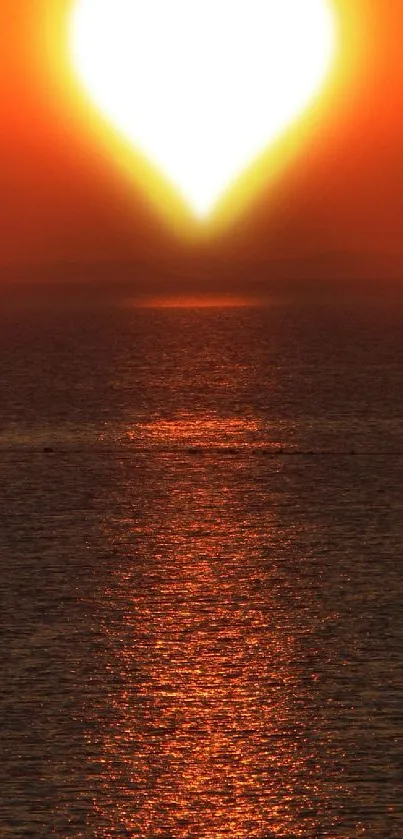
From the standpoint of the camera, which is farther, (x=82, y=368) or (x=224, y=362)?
(x=224, y=362)

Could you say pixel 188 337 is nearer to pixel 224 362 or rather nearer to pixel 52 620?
pixel 224 362

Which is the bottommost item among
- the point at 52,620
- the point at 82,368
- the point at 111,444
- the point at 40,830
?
the point at 40,830

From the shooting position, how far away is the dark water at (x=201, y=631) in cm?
934

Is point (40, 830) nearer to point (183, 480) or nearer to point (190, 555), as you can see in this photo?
point (190, 555)

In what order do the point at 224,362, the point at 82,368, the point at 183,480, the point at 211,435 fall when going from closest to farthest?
the point at 183,480 → the point at 211,435 → the point at 82,368 → the point at 224,362

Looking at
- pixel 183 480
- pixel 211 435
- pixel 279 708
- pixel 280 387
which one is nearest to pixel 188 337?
pixel 280 387

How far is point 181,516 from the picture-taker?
19078 millimetres

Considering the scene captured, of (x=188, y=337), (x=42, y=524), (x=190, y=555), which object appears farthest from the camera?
(x=188, y=337)

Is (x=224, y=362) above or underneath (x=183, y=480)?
above

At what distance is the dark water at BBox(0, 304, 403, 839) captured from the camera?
Answer: 9344 mm

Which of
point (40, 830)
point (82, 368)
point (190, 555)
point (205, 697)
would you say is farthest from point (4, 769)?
point (82, 368)

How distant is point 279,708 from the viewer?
1090 cm

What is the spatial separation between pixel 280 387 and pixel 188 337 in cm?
4851

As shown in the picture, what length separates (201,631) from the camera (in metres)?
13.0
